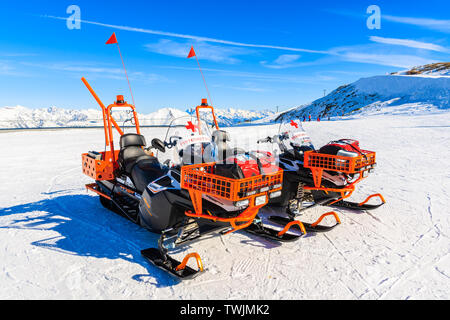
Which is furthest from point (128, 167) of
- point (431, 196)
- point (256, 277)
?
point (431, 196)

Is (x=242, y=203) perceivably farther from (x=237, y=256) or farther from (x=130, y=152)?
(x=130, y=152)

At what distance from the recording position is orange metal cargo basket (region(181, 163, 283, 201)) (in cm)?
261

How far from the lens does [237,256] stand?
3.41m

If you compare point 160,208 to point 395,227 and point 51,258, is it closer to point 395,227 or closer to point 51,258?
point 51,258

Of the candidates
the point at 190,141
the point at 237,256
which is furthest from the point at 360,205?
the point at 190,141

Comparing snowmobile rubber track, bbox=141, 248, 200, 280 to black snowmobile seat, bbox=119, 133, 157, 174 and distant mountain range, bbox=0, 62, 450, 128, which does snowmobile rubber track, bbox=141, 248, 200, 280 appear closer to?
black snowmobile seat, bbox=119, 133, 157, 174

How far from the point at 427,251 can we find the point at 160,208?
3.22 meters

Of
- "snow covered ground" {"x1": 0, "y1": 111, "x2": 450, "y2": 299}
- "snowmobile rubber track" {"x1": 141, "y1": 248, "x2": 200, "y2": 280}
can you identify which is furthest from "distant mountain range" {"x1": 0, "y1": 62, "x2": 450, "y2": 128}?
"snowmobile rubber track" {"x1": 141, "y1": 248, "x2": 200, "y2": 280}

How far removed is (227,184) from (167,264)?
3.77 ft

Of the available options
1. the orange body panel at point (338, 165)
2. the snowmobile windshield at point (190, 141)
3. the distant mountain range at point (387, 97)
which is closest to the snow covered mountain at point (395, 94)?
the distant mountain range at point (387, 97)

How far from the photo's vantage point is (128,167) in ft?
15.1

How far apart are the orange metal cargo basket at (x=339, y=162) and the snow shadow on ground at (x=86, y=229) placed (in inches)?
95.6

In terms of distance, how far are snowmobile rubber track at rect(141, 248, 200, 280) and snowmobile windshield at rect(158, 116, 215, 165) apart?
1.09 meters

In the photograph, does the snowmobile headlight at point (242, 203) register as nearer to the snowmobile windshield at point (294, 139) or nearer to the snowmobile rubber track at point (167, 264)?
the snowmobile rubber track at point (167, 264)
